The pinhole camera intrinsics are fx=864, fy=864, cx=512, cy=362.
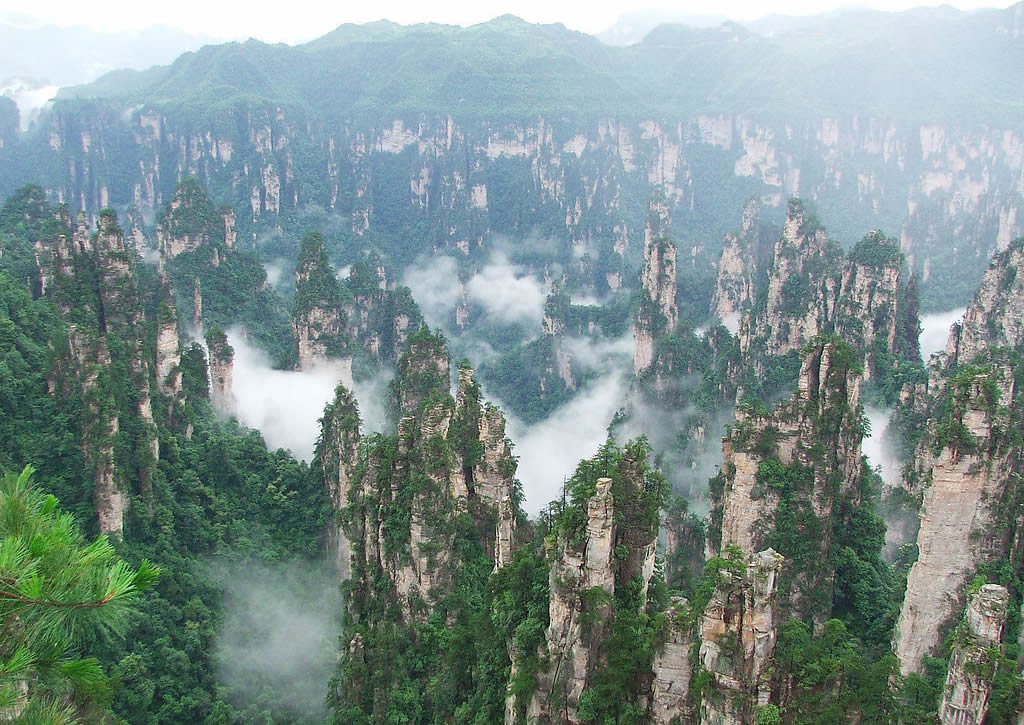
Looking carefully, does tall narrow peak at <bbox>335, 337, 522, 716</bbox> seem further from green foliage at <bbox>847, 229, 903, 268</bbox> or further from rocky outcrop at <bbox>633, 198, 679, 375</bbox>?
rocky outcrop at <bbox>633, 198, 679, 375</bbox>

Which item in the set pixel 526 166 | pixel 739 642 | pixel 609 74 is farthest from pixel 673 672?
pixel 609 74

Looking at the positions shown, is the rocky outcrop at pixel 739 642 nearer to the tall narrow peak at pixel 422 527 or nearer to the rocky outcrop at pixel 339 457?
the tall narrow peak at pixel 422 527

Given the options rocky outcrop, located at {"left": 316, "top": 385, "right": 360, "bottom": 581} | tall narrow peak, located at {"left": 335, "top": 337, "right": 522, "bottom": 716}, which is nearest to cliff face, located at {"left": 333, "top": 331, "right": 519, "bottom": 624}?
tall narrow peak, located at {"left": 335, "top": 337, "right": 522, "bottom": 716}

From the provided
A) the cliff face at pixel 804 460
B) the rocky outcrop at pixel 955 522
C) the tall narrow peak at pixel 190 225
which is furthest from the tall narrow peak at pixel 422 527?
the tall narrow peak at pixel 190 225

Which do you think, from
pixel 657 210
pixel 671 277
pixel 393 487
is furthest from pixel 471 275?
pixel 393 487

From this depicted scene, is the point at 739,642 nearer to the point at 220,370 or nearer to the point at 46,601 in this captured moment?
the point at 46,601

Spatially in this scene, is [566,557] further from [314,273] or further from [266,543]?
[314,273]
